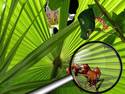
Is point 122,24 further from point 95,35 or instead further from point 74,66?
point 95,35

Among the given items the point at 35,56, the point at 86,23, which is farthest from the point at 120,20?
the point at 35,56

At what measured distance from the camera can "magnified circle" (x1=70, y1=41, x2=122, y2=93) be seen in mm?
401

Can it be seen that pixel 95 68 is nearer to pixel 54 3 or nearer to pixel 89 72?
pixel 89 72

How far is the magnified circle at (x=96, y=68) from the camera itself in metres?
0.40

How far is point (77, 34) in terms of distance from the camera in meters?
0.94

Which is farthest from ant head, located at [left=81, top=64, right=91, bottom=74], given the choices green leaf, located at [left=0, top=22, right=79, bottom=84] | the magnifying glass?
green leaf, located at [left=0, top=22, right=79, bottom=84]

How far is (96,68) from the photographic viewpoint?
0.41 meters

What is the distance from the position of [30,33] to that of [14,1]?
500 millimetres

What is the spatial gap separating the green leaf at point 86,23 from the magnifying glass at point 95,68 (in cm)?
3

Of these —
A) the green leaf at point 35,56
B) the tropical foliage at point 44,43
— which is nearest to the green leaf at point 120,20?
the tropical foliage at point 44,43

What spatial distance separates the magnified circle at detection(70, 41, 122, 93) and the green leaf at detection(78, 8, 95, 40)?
29 mm

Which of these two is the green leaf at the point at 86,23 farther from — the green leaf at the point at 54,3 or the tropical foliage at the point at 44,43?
the green leaf at the point at 54,3

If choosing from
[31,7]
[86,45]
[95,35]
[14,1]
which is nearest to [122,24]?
[86,45]

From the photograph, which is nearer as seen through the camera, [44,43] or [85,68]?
[85,68]
